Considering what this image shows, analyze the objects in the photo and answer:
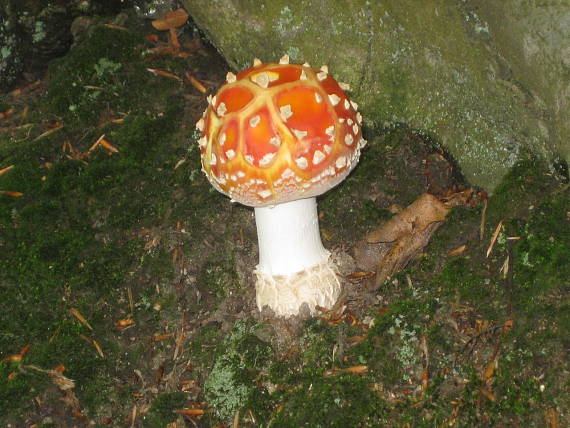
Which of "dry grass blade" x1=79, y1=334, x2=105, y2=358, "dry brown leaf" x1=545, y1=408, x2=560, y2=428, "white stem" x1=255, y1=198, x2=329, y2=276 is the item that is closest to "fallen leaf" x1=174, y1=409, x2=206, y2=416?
"dry grass blade" x1=79, y1=334, x2=105, y2=358

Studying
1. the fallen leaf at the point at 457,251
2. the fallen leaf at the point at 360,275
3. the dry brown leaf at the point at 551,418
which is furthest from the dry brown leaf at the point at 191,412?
the dry brown leaf at the point at 551,418

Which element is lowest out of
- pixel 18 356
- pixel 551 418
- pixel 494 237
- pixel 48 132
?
pixel 18 356

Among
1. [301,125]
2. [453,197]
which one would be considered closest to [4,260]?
[301,125]

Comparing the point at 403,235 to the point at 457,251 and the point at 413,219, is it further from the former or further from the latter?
the point at 457,251

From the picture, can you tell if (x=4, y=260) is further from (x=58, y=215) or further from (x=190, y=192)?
(x=190, y=192)

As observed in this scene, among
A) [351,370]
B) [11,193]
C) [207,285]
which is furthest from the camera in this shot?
[11,193]

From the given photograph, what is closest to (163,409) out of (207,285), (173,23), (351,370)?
(207,285)

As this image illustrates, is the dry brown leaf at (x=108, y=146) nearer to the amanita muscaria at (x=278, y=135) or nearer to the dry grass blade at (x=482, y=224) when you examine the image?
the amanita muscaria at (x=278, y=135)
